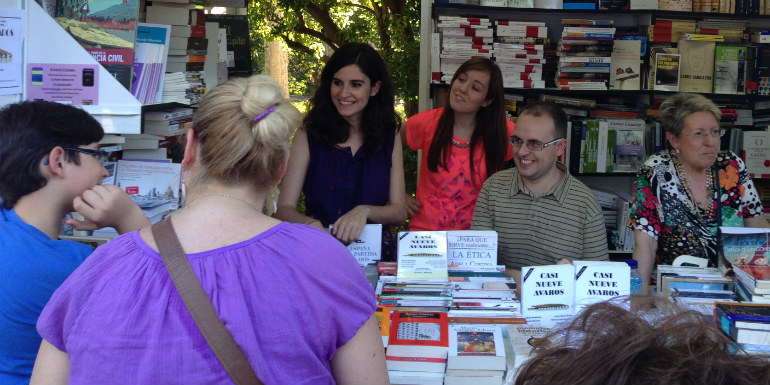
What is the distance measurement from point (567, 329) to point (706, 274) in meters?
1.88

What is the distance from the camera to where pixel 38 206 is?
1.93 metres

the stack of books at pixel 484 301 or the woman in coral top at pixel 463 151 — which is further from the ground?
the woman in coral top at pixel 463 151

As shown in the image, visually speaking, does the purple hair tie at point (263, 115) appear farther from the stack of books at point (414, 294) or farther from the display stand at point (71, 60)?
the display stand at point (71, 60)

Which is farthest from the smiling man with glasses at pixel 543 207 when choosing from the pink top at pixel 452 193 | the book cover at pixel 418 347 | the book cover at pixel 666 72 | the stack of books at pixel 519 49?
the book cover at pixel 666 72

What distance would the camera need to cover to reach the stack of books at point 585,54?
4.86 m

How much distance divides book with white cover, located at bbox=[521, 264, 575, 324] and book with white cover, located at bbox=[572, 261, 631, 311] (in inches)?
1.0

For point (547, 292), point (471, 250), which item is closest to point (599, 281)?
point (547, 292)

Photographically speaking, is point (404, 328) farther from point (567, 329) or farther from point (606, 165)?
point (606, 165)

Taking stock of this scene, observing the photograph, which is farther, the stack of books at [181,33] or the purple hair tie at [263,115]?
the stack of books at [181,33]

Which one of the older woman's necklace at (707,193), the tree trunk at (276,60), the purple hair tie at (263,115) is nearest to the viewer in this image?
the purple hair tie at (263,115)

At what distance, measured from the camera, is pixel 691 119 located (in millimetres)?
3160

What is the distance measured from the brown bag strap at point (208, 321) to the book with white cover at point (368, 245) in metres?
1.32

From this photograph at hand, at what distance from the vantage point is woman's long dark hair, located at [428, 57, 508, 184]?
341 centimetres

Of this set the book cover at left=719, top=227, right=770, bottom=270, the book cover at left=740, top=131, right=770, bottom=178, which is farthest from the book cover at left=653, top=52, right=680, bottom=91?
the book cover at left=719, top=227, right=770, bottom=270
